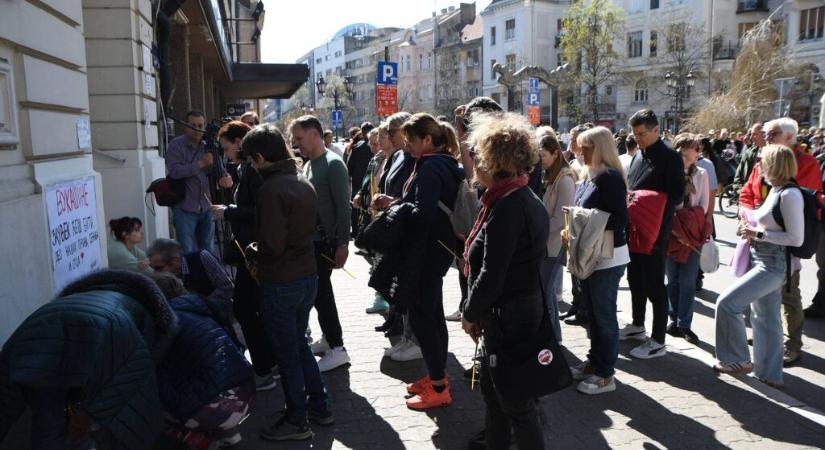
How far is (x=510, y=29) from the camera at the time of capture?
65.1 metres

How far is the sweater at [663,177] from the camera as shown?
17.7 feet

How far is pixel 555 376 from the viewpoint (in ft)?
10.3

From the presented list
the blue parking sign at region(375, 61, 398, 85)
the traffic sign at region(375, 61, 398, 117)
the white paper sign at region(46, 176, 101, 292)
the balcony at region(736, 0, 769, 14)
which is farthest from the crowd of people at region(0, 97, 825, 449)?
the balcony at region(736, 0, 769, 14)

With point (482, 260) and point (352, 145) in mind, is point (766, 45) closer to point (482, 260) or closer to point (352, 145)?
point (352, 145)

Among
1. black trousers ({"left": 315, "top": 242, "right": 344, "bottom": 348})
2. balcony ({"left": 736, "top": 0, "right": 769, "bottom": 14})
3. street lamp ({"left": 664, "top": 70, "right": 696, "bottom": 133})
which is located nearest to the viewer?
black trousers ({"left": 315, "top": 242, "right": 344, "bottom": 348})

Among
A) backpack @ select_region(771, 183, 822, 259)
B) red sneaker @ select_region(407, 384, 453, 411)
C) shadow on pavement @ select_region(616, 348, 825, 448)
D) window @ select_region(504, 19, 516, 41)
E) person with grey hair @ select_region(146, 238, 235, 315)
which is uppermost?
window @ select_region(504, 19, 516, 41)

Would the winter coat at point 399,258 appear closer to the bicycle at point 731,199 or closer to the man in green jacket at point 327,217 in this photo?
the man in green jacket at point 327,217

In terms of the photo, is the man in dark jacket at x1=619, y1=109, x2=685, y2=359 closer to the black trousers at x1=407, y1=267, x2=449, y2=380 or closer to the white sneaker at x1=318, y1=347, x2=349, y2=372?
the black trousers at x1=407, y1=267, x2=449, y2=380

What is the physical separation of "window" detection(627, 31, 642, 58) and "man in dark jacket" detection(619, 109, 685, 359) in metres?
52.8

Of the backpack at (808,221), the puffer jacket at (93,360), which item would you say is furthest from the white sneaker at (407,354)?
the backpack at (808,221)

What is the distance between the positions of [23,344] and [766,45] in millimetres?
36312

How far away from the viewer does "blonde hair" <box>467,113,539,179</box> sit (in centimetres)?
315

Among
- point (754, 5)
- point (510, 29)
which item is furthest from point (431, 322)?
point (510, 29)

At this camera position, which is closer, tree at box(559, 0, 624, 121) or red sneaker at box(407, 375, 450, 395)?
red sneaker at box(407, 375, 450, 395)
